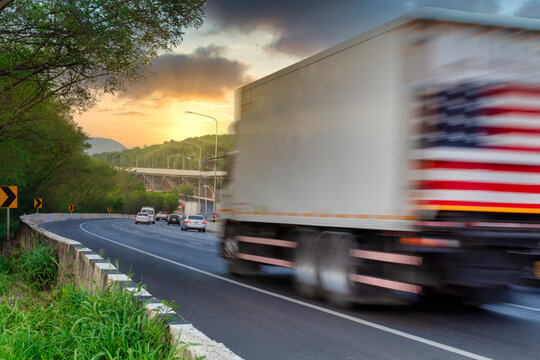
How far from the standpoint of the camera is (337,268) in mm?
9703

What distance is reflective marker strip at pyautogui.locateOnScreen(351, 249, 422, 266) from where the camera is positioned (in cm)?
805

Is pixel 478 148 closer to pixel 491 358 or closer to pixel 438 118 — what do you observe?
pixel 438 118

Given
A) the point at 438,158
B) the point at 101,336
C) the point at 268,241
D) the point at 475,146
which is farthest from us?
the point at 268,241

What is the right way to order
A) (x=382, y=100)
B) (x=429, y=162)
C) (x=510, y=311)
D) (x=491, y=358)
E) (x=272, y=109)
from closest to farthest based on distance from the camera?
(x=491, y=358)
(x=429, y=162)
(x=382, y=100)
(x=510, y=311)
(x=272, y=109)

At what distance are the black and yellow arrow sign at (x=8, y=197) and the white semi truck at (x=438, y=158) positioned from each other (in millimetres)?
14991

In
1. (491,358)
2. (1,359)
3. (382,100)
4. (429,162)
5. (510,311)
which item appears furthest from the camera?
(510,311)

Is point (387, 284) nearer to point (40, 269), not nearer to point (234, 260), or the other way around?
point (234, 260)

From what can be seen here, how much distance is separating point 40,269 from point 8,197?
9245mm

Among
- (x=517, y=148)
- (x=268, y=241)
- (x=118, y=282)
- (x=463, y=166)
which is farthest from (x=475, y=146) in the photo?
(x=268, y=241)

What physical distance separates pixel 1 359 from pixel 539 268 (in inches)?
254

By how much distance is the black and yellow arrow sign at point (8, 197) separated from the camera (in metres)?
21.0

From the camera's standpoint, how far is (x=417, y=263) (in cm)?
801

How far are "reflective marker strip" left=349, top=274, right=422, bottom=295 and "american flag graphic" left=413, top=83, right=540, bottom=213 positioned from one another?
3.77 feet

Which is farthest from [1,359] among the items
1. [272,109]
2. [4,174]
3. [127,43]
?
[4,174]
